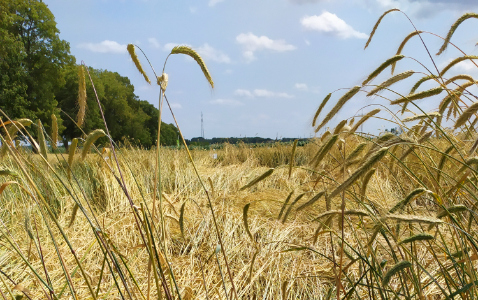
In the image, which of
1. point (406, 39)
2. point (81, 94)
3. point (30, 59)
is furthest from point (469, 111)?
point (30, 59)

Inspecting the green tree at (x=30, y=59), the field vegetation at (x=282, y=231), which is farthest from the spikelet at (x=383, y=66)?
the green tree at (x=30, y=59)

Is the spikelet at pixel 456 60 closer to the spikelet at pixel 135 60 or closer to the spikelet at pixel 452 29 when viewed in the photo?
the spikelet at pixel 452 29

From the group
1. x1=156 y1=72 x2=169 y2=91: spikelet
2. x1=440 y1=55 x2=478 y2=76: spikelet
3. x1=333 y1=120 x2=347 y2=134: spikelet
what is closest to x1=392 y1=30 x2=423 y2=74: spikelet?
x1=440 y1=55 x2=478 y2=76: spikelet

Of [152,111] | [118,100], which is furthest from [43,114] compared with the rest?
[152,111]

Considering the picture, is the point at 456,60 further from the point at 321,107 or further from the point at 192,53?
the point at 192,53

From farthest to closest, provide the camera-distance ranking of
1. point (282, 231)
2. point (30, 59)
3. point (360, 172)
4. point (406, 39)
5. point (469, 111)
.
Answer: point (30, 59) → point (282, 231) → point (406, 39) → point (469, 111) → point (360, 172)

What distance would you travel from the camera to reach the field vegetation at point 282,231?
3.99 feet

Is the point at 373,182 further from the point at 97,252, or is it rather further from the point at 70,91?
the point at 70,91

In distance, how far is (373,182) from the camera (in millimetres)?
4383

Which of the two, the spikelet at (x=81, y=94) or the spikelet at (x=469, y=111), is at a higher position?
the spikelet at (x=81, y=94)

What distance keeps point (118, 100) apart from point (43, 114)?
39.9 feet

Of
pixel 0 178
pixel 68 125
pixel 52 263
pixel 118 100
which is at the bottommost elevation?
pixel 52 263

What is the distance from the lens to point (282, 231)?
2.88 metres

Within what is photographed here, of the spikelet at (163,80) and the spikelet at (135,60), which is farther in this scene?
the spikelet at (135,60)
